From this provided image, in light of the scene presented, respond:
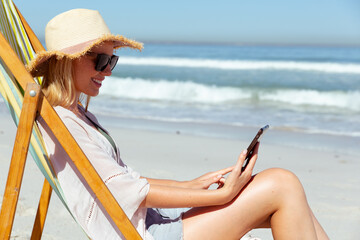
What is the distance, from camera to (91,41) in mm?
2088

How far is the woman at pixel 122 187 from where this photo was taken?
193 centimetres

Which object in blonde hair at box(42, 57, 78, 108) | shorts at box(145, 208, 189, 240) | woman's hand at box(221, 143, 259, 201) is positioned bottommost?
shorts at box(145, 208, 189, 240)

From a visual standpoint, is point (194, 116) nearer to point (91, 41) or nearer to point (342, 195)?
point (342, 195)

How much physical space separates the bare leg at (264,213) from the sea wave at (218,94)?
29.0ft

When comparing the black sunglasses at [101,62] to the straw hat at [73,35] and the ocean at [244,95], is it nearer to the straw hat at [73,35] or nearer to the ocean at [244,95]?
the straw hat at [73,35]

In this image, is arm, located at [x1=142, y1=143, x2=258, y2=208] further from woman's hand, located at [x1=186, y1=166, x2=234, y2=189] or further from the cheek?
the cheek

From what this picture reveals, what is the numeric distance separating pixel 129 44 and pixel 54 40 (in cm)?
32

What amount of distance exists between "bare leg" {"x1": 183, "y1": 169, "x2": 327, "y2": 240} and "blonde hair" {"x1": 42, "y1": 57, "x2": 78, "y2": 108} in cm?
70

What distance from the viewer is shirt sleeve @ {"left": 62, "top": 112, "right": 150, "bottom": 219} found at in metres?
1.91

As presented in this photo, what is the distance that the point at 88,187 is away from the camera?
6.28 feet

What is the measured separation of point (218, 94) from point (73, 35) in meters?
11.1

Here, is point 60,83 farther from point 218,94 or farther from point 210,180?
point 218,94

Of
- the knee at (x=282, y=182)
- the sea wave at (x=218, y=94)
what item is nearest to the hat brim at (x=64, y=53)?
the knee at (x=282, y=182)

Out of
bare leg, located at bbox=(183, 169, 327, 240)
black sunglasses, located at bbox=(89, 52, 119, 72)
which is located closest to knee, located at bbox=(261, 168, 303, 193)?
bare leg, located at bbox=(183, 169, 327, 240)
